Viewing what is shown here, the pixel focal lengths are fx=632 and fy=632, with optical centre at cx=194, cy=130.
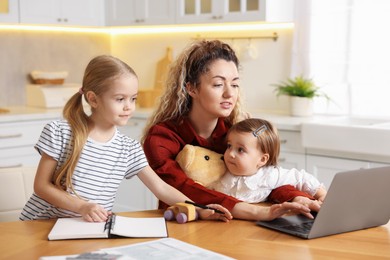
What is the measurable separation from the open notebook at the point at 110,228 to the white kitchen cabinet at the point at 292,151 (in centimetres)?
195

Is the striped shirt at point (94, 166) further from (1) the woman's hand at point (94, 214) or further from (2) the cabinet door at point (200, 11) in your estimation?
(2) the cabinet door at point (200, 11)

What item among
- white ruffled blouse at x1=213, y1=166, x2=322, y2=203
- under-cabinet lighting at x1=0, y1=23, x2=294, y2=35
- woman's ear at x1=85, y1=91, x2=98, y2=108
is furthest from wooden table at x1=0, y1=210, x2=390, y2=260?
under-cabinet lighting at x1=0, y1=23, x2=294, y2=35

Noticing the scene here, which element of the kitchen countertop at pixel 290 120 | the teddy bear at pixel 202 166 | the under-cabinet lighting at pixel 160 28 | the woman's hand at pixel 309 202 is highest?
the under-cabinet lighting at pixel 160 28

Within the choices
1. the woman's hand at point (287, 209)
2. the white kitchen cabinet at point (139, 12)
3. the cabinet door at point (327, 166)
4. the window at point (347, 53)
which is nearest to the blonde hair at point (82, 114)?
the woman's hand at point (287, 209)

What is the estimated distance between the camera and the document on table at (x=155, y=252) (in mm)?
1438

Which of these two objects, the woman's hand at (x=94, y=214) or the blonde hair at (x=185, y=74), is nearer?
the woman's hand at (x=94, y=214)

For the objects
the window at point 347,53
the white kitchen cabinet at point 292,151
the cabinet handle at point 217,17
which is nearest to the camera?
the white kitchen cabinet at point 292,151

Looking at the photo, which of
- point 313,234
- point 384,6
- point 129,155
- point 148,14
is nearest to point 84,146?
point 129,155

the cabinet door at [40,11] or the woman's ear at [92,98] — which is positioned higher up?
the cabinet door at [40,11]

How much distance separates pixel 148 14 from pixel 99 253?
3.50 meters

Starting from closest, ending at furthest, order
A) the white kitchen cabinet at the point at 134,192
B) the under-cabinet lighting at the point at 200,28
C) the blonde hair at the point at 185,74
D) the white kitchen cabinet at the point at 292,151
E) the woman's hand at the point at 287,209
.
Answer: the woman's hand at the point at 287,209
the blonde hair at the point at 185,74
the white kitchen cabinet at the point at 292,151
the under-cabinet lighting at the point at 200,28
the white kitchen cabinet at the point at 134,192

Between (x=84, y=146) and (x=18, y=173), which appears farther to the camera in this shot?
(x=18, y=173)

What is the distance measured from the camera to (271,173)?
205 centimetres

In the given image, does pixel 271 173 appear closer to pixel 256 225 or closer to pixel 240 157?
pixel 240 157
